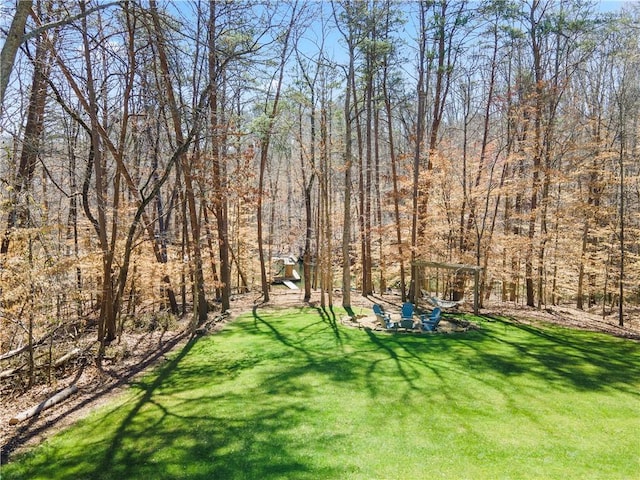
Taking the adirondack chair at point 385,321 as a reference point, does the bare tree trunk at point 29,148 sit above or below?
above

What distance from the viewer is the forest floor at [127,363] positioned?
4882mm

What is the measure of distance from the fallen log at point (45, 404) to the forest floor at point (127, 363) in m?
0.05

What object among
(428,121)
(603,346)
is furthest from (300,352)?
(428,121)

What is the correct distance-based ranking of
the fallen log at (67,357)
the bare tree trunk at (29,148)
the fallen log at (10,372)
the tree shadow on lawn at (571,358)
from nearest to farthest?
the tree shadow on lawn at (571,358) < the bare tree trunk at (29,148) < the fallen log at (10,372) < the fallen log at (67,357)

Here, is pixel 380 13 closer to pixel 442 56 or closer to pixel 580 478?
pixel 442 56

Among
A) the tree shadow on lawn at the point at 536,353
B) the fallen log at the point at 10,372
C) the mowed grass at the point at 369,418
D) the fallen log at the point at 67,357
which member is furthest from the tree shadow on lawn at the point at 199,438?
the tree shadow on lawn at the point at 536,353

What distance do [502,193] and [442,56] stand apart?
4.70 metres

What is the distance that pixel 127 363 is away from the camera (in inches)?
290

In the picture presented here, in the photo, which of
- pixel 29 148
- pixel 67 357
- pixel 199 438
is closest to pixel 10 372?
pixel 67 357

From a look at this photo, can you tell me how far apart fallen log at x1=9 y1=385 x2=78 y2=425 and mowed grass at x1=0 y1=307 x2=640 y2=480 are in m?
0.76

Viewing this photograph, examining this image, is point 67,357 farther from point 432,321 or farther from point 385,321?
point 432,321

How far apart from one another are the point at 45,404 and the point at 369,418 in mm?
4386

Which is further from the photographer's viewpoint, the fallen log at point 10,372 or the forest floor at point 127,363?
the fallen log at point 10,372

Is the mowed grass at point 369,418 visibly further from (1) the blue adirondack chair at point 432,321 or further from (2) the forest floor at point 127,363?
(1) the blue adirondack chair at point 432,321
